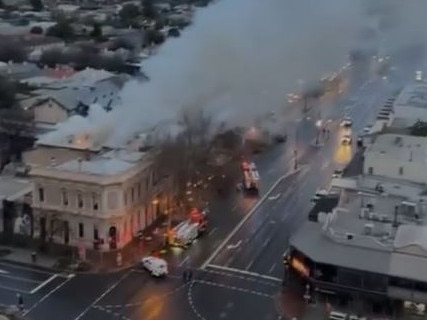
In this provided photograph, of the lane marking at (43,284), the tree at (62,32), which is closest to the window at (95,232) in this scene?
the lane marking at (43,284)

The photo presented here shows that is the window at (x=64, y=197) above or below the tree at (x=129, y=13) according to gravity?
above

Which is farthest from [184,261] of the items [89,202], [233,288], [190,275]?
[89,202]

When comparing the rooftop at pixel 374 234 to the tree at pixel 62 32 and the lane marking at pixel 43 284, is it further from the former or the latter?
the tree at pixel 62 32

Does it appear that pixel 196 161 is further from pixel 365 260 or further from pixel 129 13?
pixel 129 13

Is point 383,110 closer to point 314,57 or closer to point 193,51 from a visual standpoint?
point 314,57

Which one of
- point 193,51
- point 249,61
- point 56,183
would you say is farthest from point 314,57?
point 56,183
